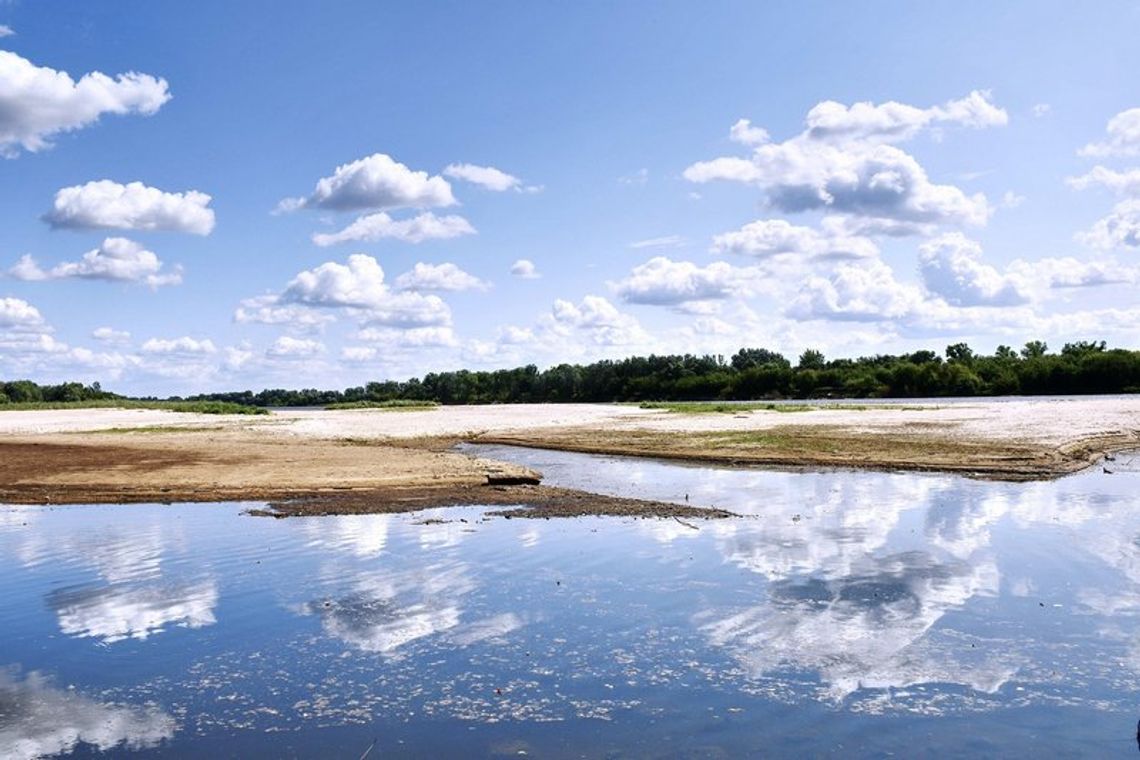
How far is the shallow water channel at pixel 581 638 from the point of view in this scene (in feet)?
32.0

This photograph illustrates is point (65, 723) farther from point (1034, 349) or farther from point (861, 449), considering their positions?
point (1034, 349)

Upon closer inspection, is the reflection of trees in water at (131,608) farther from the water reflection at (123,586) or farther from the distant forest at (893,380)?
the distant forest at (893,380)

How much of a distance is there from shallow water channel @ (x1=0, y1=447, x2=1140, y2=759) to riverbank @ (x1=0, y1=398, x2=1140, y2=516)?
6181mm

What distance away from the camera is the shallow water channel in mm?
9742

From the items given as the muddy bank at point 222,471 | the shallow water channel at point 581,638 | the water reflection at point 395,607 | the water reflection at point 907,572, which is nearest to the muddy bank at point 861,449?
the water reflection at point 907,572

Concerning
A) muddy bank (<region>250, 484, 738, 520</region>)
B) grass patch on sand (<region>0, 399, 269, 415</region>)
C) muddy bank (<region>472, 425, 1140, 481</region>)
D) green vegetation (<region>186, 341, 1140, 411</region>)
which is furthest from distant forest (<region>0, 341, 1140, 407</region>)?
muddy bank (<region>250, 484, 738, 520</region>)

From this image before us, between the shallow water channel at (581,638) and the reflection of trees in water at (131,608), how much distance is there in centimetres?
7

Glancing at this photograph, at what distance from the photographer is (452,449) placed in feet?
166

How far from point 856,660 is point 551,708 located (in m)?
4.16

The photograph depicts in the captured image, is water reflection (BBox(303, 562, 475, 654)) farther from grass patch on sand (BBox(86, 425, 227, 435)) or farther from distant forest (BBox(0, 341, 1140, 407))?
distant forest (BBox(0, 341, 1140, 407))

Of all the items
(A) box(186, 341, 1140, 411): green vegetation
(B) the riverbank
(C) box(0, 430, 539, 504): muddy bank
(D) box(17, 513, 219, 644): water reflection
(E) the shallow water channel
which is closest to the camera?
(E) the shallow water channel

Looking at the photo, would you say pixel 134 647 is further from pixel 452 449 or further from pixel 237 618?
pixel 452 449

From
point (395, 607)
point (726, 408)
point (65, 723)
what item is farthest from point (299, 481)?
point (726, 408)

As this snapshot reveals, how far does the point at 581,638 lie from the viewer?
1323 centimetres
